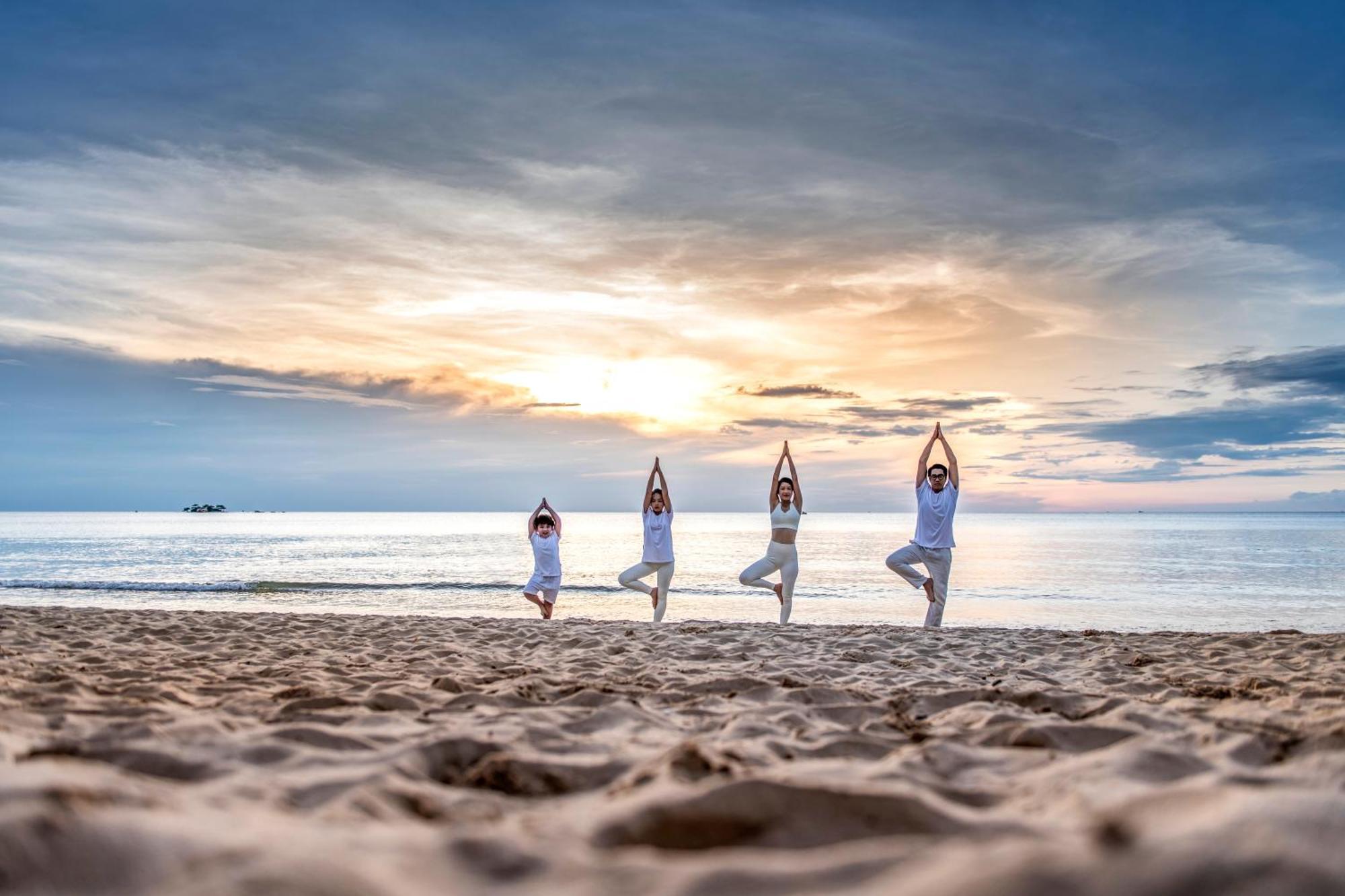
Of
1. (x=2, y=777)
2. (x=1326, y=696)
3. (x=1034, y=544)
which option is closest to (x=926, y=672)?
(x=1326, y=696)

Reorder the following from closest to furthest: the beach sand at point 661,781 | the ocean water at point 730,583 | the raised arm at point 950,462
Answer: the beach sand at point 661,781 < the raised arm at point 950,462 < the ocean water at point 730,583

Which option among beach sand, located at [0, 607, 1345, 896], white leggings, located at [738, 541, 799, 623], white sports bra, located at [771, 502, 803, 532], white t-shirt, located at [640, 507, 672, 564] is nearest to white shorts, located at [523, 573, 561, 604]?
white t-shirt, located at [640, 507, 672, 564]

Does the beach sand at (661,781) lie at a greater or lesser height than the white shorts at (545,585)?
greater

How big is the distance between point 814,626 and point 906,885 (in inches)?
331

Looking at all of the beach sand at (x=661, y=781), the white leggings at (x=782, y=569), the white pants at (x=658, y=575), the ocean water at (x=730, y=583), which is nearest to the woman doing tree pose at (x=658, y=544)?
the white pants at (x=658, y=575)

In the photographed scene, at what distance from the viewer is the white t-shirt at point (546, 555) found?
12812mm

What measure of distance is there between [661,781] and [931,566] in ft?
30.4

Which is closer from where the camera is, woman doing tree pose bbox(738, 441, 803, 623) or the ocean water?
woman doing tree pose bbox(738, 441, 803, 623)

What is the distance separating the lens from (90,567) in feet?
85.9

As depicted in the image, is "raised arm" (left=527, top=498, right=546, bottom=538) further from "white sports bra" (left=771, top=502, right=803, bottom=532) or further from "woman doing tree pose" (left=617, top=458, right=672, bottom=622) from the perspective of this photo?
"white sports bra" (left=771, top=502, right=803, bottom=532)

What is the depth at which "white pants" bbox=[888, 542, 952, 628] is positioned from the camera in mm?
10930

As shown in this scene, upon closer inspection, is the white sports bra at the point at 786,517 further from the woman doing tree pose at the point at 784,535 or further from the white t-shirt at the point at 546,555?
the white t-shirt at the point at 546,555

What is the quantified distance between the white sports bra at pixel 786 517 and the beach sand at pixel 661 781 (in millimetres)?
5340

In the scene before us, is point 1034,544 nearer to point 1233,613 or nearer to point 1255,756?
point 1233,613
